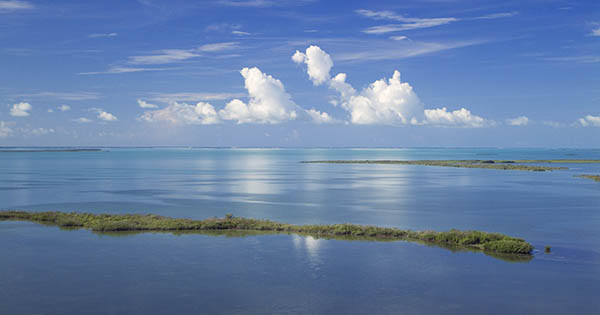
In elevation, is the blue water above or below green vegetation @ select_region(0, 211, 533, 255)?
below

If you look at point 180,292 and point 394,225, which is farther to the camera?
point 394,225

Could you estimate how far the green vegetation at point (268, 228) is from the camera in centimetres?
3597

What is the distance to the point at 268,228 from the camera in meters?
41.8

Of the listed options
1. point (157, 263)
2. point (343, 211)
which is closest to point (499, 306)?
point (157, 263)

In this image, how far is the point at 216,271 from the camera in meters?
29.8

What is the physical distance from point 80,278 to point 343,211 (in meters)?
31.3

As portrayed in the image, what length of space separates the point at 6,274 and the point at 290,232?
64.6 ft

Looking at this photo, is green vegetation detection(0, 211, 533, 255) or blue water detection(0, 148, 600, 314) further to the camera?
green vegetation detection(0, 211, 533, 255)

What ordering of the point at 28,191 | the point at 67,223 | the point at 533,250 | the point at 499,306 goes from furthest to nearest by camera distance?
the point at 28,191 → the point at 67,223 → the point at 533,250 → the point at 499,306

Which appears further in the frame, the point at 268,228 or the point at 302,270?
the point at 268,228

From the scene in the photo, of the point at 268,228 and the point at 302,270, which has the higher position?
the point at 268,228

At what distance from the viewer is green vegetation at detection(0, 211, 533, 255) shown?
3597 centimetres

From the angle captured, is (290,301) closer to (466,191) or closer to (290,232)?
(290,232)

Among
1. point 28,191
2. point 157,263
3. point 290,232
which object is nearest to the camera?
point 157,263
